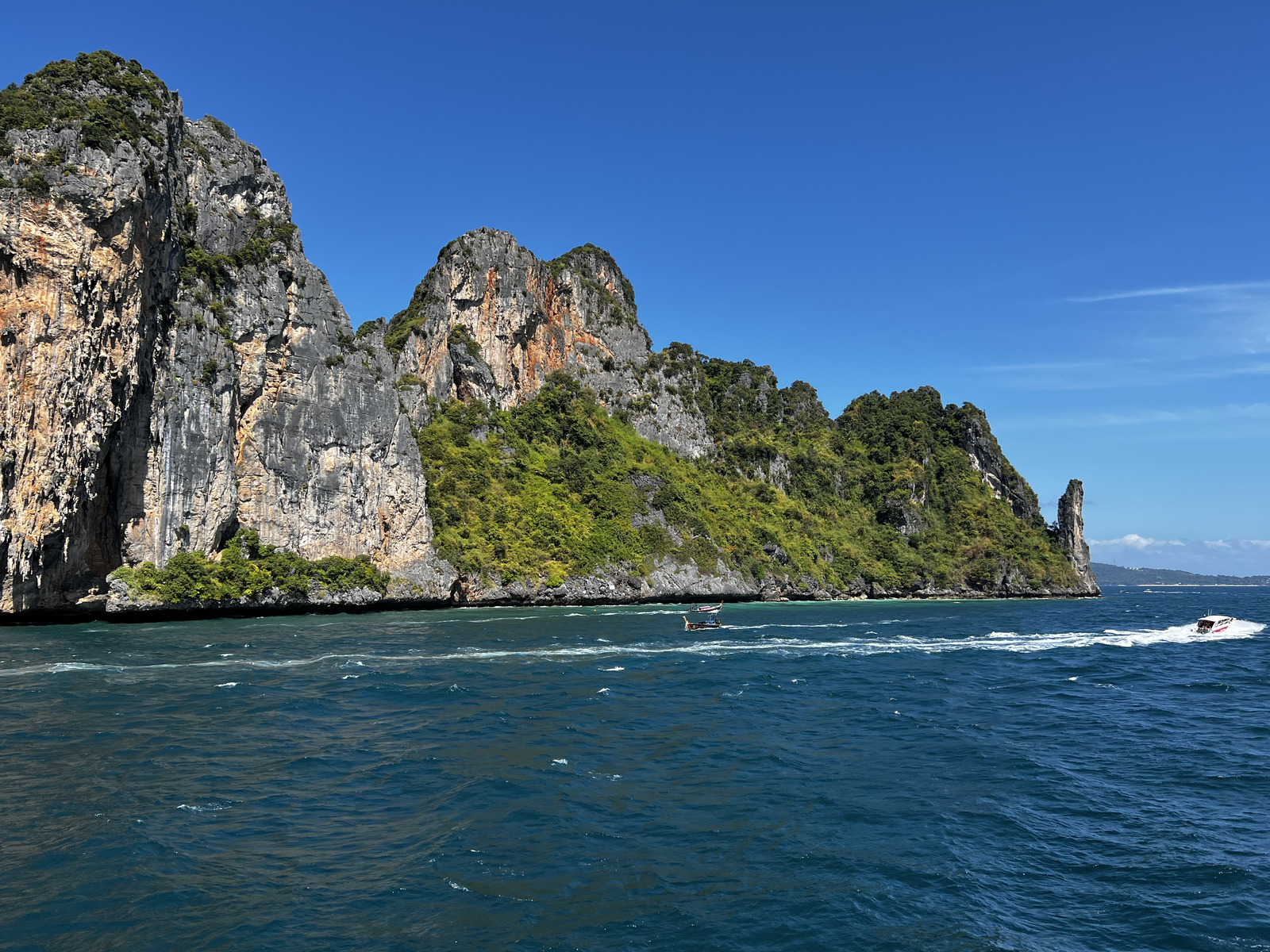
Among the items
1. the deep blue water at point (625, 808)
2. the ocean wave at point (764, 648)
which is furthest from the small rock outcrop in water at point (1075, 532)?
the deep blue water at point (625, 808)

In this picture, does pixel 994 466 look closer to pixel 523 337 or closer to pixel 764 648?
pixel 523 337

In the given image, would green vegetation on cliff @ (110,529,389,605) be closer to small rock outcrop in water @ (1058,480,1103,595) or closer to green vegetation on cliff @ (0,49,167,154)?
green vegetation on cliff @ (0,49,167,154)

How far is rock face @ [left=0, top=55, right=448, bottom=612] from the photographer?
55594 mm

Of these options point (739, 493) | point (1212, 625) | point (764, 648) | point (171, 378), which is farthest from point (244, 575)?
point (739, 493)

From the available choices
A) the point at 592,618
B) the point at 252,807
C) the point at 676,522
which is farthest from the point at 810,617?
the point at 252,807

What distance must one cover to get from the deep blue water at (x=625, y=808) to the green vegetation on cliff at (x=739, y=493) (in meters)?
61.4

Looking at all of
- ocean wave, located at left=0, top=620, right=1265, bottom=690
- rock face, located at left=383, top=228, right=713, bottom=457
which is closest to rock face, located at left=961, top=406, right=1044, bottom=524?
rock face, located at left=383, top=228, right=713, bottom=457

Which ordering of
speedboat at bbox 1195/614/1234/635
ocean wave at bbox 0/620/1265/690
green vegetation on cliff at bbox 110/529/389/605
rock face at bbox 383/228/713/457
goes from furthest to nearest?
1. rock face at bbox 383/228/713/457
2. green vegetation on cliff at bbox 110/529/389/605
3. speedboat at bbox 1195/614/1234/635
4. ocean wave at bbox 0/620/1265/690

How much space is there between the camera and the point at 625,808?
1922 centimetres

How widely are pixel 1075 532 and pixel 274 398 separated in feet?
467

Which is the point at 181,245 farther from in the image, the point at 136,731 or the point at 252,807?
the point at 252,807

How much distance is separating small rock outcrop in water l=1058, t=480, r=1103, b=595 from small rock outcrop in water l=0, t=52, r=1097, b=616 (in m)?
1.35

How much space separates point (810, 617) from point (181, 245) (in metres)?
71.7

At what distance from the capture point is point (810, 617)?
83812 millimetres
